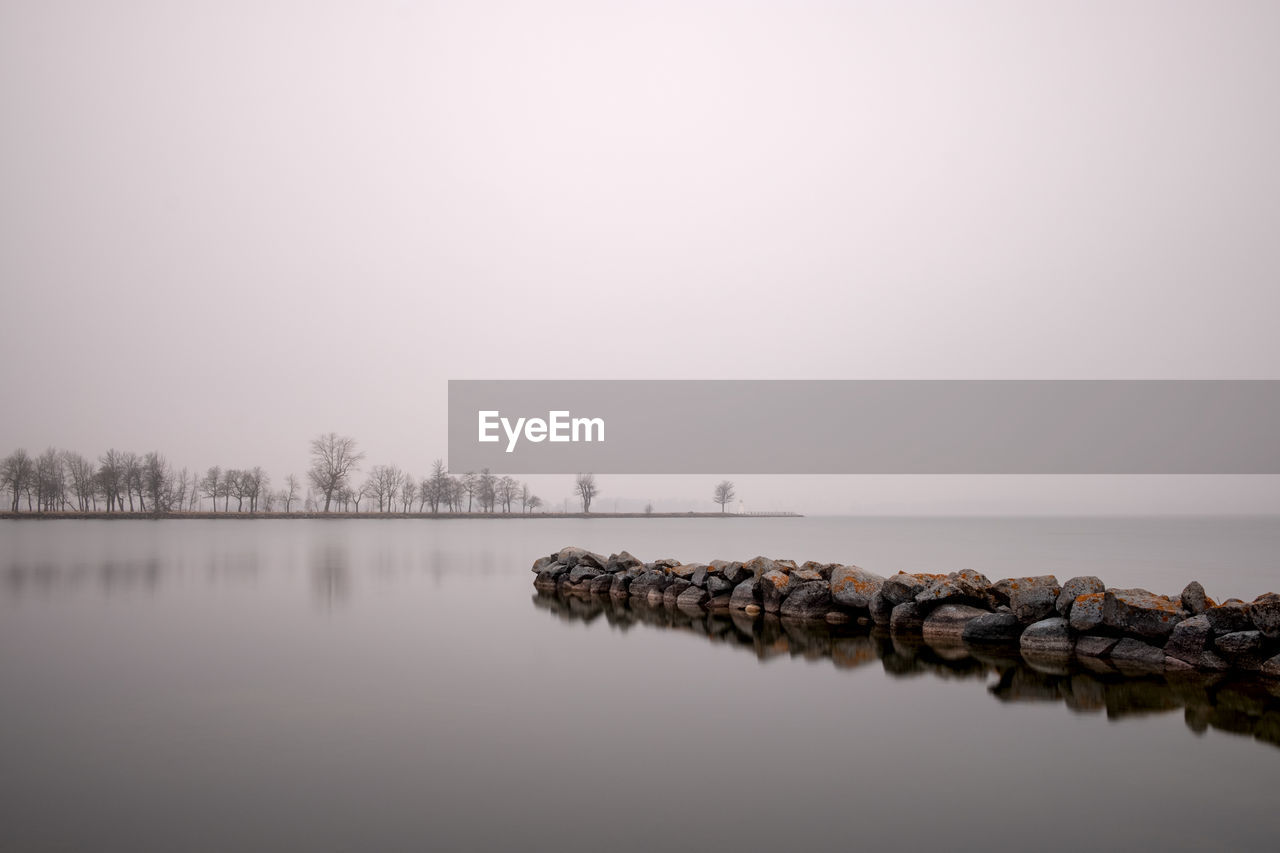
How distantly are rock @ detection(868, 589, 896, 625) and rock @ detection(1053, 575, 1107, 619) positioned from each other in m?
3.00

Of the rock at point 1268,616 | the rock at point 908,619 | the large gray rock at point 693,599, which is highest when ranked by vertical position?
the rock at point 1268,616

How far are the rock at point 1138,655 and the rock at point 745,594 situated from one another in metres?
7.20

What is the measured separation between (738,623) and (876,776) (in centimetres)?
863

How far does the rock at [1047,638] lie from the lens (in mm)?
11008

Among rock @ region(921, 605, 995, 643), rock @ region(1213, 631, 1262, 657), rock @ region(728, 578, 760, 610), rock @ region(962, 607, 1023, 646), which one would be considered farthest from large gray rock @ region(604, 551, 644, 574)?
rock @ region(1213, 631, 1262, 657)

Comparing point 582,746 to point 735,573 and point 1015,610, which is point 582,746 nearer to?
point 1015,610

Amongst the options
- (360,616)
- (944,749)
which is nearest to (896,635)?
(944,749)

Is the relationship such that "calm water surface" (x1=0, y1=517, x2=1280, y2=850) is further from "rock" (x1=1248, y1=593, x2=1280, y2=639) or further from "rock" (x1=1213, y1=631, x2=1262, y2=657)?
"rock" (x1=1248, y1=593, x2=1280, y2=639)

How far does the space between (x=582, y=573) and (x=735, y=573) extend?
5382mm

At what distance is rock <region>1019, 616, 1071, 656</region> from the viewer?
11.0m

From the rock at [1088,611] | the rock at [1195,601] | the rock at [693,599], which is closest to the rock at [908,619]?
the rock at [1088,611]

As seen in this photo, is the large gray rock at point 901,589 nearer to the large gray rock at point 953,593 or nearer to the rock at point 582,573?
the large gray rock at point 953,593

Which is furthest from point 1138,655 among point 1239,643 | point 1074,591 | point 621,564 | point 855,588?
point 621,564

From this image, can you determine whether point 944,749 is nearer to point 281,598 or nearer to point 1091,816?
point 1091,816
